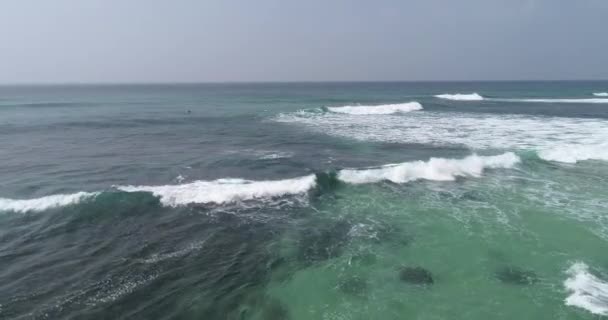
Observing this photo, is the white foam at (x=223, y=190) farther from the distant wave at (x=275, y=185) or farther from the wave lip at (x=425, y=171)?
the wave lip at (x=425, y=171)

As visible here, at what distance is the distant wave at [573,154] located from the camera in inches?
883

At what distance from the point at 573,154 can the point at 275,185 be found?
19.6 meters

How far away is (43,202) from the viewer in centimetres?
1537

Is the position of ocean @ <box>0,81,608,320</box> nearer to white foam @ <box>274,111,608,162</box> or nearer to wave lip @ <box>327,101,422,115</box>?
white foam @ <box>274,111,608,162</box>

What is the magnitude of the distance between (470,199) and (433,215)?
2.82 m

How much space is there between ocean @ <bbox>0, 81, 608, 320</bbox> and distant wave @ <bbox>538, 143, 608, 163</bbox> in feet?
0.46

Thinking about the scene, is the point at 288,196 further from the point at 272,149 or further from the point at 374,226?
the point at 272,149

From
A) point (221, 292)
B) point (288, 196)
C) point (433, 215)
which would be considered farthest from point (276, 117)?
point (221, 292)

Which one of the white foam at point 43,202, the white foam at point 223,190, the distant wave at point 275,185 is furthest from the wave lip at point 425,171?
the white foam at point 43,202

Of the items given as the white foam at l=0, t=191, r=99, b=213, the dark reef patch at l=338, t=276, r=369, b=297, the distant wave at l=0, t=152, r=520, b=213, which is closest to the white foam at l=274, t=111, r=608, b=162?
the distant wave at l=0, t=152, r=520, b=213

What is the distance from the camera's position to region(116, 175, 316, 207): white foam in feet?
52.6

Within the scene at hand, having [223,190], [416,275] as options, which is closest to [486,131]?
[223,190]

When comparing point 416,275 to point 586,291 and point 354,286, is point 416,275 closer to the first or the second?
point 354,286

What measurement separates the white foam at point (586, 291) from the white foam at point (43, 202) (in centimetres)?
1795
